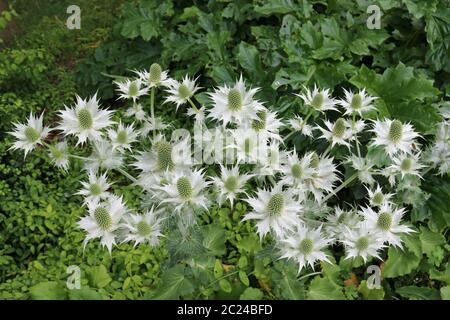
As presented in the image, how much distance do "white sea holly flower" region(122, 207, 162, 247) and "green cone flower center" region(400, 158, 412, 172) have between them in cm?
108

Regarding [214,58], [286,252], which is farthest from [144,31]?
[286,252]

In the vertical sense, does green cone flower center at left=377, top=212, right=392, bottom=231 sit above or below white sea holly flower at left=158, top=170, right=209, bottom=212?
below

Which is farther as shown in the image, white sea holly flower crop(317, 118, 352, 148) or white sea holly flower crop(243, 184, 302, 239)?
white sea holly flower crop(317, 118, 352, 148)

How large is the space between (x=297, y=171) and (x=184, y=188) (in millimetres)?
458

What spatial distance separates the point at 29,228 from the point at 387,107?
2018mm

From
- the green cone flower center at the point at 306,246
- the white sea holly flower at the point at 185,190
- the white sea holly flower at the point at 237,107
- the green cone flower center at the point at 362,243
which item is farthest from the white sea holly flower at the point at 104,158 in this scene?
the green cone flower center at the point at 362,243

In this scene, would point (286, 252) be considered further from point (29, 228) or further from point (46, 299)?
point (29, 228)

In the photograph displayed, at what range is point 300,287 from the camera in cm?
201

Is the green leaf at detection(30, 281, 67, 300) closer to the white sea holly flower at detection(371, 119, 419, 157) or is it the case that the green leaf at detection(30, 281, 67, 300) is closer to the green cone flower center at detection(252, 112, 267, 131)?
the green cone flower center at detection(252, 112, 267, 131)

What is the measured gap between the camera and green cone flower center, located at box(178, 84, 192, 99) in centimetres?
224

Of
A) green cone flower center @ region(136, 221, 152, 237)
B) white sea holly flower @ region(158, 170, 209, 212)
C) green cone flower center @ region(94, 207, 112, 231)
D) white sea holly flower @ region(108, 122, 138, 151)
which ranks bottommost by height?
green cone flower center @ region(136, 221, 152, 237)

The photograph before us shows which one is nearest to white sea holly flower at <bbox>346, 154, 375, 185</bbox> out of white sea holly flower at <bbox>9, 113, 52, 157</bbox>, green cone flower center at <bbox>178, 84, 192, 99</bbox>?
green cone flower center at <bbox>178, 84, 192, 99</bbox>

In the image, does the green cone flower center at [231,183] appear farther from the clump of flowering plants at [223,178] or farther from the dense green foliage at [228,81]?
the dense green foliage at [228,81]

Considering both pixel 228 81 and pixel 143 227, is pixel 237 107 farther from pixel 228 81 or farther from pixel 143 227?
pixel 228 81
